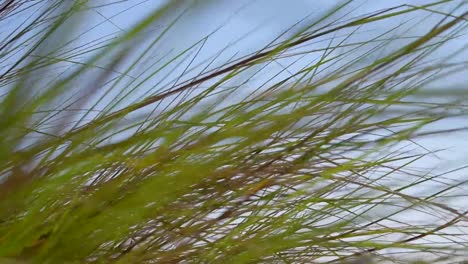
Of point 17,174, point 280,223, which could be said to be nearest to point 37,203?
point 17,174

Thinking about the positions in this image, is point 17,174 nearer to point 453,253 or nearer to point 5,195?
point 5,195

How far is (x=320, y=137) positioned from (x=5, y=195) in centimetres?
27

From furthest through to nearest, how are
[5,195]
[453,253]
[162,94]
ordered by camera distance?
1. [162,94]
2. [453,253]
3. [5,195]

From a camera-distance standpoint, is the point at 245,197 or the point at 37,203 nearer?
the point at 37,203

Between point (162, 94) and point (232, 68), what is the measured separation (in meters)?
0.08

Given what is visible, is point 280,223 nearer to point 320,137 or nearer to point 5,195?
point 320,137

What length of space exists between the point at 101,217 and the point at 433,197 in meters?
0.30

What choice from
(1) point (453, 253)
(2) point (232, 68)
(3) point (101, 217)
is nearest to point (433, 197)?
(1) point (453, 253)

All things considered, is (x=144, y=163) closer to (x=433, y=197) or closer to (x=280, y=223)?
(x=280, y=223)

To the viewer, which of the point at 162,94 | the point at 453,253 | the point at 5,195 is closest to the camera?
the point at 5,195

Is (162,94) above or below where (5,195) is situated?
above

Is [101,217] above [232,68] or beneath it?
beneath

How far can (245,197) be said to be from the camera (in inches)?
22.2

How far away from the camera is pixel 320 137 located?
55 cm
